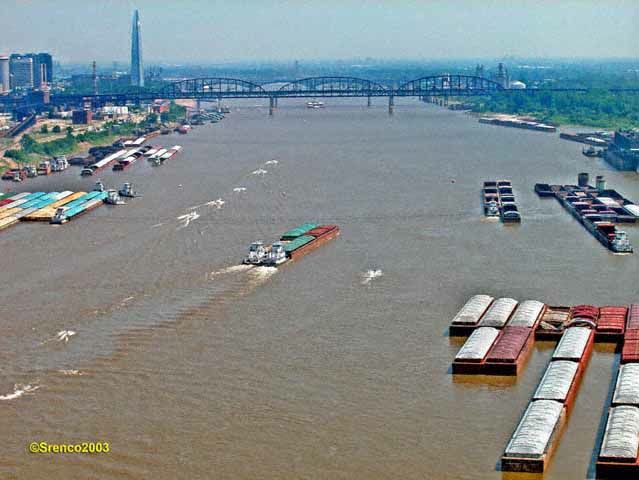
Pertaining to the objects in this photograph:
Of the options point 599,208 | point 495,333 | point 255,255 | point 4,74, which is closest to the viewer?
point 495,333

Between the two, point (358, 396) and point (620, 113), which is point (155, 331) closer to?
point (358, 396)

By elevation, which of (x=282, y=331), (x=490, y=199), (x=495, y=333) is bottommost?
(x=282, y=331)

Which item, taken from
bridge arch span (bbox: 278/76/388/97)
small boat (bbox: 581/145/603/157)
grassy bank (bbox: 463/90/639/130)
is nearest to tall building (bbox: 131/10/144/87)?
bridge arch span (bbox: 278/76/388/97)

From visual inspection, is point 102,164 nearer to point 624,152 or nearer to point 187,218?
point 187,218

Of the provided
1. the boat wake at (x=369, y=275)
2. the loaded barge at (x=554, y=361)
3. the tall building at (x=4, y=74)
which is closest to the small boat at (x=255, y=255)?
the boat wake at (x=369, y=275)

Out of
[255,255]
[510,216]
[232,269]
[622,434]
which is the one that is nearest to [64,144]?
[510,216]

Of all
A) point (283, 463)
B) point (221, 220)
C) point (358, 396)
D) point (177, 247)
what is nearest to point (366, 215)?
point (221, 220)

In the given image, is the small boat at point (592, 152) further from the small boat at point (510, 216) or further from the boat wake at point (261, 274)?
the boat wake at point (261, 274)
